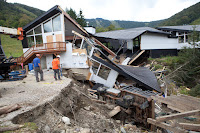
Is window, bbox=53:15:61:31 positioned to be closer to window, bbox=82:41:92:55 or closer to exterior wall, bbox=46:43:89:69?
exterior wall, bbox=46:43:89:69

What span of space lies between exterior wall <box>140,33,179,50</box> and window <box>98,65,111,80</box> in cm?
973

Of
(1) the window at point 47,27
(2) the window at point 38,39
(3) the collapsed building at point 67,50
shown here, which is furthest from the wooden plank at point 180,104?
(2) the window at point 38,39

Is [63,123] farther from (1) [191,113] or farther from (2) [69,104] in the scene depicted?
(1) [191,113]

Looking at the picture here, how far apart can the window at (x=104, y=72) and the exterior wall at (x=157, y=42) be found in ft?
31.9

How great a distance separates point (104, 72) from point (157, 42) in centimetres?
1229

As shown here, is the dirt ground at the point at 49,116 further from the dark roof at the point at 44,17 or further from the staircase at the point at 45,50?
the dark roof at the point at 44,17

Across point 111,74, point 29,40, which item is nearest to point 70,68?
point 111,74

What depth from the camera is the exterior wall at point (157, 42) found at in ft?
63.3

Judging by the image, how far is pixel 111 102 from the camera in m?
9.77

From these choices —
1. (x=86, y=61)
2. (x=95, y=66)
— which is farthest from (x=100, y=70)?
(x=86, y=61)

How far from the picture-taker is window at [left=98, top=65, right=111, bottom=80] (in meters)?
12.2

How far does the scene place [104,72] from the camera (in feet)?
40.7

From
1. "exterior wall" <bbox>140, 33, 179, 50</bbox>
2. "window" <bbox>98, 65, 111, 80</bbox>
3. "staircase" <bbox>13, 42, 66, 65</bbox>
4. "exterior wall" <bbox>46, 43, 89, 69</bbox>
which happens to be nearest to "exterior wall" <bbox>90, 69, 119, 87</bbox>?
"window" <bbox>98, 65, 111, 80</bbox>

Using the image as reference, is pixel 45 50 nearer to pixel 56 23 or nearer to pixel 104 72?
pixel 56 23
